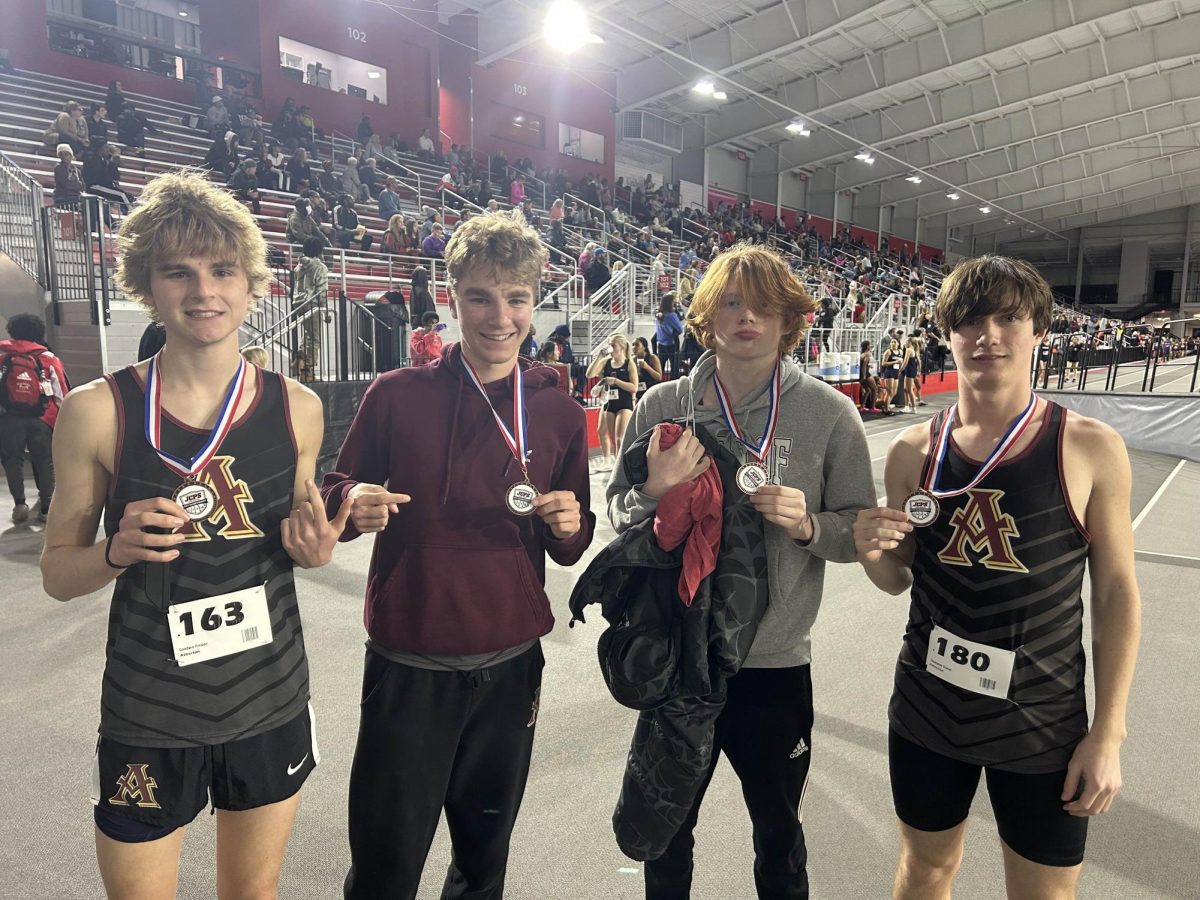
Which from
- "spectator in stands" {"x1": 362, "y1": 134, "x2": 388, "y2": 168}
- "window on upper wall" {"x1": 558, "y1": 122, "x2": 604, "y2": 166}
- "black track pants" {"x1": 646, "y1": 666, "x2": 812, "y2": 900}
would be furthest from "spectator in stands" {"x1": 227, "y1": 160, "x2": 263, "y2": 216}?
"window on upper wall" {"x1": 558, "y1": 122, "x2": 604, "y2": 166}

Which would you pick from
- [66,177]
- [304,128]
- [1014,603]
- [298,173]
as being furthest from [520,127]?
[1014,603]

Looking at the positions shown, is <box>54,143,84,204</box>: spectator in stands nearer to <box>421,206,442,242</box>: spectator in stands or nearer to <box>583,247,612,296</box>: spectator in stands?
<box>421,206,442,242</box>: spectator in stands

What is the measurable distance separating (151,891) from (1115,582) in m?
1.90

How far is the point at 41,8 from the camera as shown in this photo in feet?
49.1

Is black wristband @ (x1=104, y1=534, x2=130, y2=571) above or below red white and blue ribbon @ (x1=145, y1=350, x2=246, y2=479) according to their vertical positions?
below

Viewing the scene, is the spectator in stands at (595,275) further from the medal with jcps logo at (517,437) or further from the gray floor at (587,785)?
the medal with jcps logo at (517,437)

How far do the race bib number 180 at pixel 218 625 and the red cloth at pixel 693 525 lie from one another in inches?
31.7

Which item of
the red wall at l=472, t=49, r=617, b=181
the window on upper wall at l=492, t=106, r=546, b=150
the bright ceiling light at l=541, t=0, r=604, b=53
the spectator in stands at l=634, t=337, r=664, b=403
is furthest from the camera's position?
the window on upper wall at l=492, t=106, r=546, b=150

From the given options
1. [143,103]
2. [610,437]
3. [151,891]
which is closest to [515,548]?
[151,891]

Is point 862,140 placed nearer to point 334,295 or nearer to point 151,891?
point 334,295

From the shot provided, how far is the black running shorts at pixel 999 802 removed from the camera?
1.47 metres

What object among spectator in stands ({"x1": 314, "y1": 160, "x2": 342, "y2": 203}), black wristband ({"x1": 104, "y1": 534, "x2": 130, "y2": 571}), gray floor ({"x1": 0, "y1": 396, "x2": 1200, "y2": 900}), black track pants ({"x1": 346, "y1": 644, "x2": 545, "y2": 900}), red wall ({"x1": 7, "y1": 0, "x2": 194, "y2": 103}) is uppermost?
red wall ({"x1": 7, "y1": 0, "x2": 194, "y2": 103})

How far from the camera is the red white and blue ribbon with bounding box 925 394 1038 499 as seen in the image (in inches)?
60.3

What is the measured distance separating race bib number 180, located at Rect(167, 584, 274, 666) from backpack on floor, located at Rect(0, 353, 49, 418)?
219 inches
